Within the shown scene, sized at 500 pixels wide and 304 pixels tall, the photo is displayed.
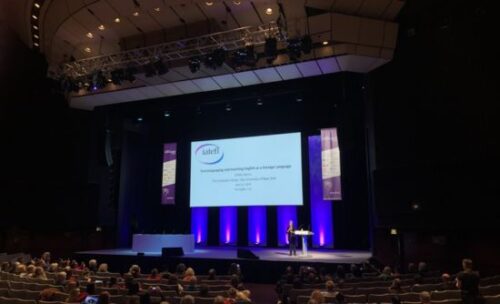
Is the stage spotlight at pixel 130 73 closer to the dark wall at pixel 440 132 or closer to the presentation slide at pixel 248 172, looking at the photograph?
the presentation slide at pixel 248 172

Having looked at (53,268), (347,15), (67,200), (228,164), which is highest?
(347,15)

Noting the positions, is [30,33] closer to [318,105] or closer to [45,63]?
[45,63]

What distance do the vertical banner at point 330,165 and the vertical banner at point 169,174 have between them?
300 inches

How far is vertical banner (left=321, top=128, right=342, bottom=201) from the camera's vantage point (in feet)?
55.2

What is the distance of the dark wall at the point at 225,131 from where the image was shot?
15.4 m

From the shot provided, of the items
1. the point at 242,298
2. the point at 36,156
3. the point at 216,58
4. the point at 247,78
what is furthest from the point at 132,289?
the point at 36,156

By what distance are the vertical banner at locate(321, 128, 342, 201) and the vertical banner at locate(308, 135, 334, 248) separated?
75 centimetres

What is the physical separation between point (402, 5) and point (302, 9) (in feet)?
9.56

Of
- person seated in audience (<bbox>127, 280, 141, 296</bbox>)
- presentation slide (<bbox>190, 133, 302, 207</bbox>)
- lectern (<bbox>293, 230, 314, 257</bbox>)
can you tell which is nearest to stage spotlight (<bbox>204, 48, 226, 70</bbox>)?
presentation slide (<bbox>190, 133, 302, 207</bbox>)

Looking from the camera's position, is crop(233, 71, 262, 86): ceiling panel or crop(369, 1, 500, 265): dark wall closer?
crop(369, 1, 500, 265): dark wall

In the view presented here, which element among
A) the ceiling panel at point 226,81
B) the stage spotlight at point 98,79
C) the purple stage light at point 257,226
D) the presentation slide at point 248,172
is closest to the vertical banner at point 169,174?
the presentation slide at point 248,172

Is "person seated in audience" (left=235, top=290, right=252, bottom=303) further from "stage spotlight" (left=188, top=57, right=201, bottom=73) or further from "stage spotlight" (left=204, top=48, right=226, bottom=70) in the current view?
"stage spotlight" (left=188, top=57, right=201, bottom=73)

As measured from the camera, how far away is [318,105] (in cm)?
1722

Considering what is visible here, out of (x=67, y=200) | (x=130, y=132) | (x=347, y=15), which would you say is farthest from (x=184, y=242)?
(x=347, y=15)
